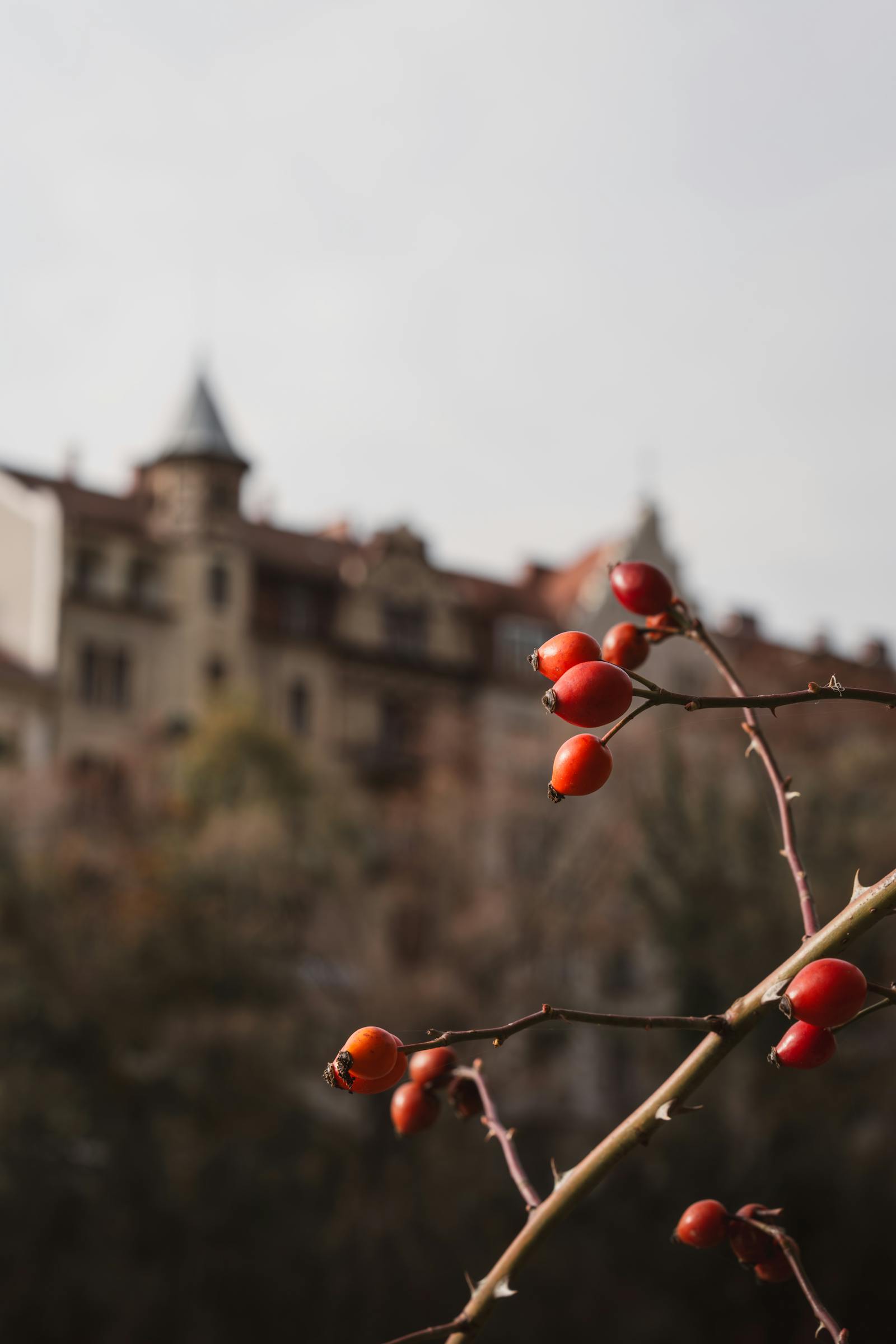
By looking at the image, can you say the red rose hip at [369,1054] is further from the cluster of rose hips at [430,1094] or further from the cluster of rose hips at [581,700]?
→ the cluster of rose hips at [430,1094]

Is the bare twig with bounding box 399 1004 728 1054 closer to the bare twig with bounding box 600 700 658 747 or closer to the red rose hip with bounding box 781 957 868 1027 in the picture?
the red rose hip with bounding box 781 957 868 1027

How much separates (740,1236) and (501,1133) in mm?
287

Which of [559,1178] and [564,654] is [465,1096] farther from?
[564,654]

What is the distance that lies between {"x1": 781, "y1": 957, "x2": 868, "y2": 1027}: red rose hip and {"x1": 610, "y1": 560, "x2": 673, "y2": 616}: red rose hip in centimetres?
69

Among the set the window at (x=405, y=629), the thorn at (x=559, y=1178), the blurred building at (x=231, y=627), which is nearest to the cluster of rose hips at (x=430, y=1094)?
the thorn at (x=559, y=1178)

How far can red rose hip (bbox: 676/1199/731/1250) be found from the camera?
1.78 meters

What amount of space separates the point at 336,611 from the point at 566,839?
44.6 feet

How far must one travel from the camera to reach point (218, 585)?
4244 cm

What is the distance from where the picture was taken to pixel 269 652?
43.1 m

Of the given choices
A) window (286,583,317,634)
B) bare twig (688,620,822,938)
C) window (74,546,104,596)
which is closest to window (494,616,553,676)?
window (286,583,317,634)

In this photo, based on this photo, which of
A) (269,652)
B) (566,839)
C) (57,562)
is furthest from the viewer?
(269,652)

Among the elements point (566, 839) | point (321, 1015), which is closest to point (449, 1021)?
point (321, 1015)

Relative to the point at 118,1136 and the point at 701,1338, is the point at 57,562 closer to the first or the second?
the point at 118,1136

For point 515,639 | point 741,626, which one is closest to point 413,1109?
point 515,639
